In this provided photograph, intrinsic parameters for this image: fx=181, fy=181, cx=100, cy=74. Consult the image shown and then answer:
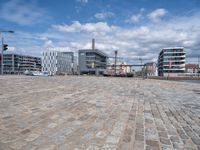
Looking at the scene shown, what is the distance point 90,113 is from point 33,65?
14157cm

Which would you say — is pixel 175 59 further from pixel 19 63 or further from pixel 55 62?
pixel 19 63

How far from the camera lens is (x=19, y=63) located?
121125 mm

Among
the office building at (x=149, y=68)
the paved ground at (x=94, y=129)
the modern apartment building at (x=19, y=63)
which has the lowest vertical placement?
the paved ground at (x=94, y=129)

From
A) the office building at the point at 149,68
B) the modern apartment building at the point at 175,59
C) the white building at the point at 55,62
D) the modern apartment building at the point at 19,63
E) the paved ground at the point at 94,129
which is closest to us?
the paved ground at the point at 94,129

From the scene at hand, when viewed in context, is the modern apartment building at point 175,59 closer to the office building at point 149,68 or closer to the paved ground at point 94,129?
the office building at point 149,68

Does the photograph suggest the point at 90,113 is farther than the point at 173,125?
Yes

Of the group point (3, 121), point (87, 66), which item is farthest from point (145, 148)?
point (87, 66)

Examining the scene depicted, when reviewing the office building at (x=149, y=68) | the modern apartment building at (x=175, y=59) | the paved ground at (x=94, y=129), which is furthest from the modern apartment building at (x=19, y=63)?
the paved ground at (x=94, y=129)

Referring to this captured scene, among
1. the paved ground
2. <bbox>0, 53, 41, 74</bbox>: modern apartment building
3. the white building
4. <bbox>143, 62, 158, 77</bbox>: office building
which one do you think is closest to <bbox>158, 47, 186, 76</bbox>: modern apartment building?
<bbox>143, 62, 158, 77</bbox>: office building

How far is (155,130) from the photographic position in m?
4.48

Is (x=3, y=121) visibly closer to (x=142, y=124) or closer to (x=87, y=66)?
(x=142, y=124)

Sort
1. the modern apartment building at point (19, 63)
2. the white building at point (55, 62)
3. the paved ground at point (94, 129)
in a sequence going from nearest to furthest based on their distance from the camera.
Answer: the paved ground at point (94, 129) < the modern apartment building at point (19, 63) < the white building at point (55, 62)

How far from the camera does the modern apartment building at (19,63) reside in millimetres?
113506

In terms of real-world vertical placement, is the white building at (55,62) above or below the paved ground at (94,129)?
above
